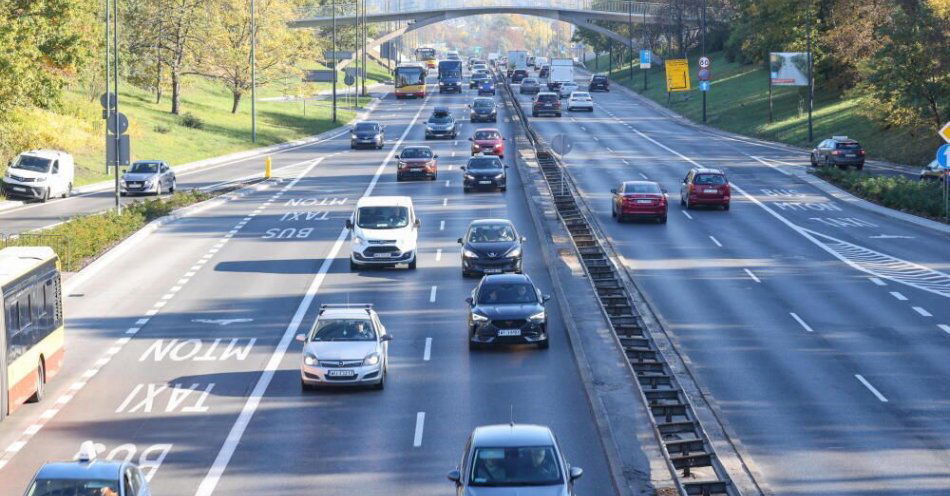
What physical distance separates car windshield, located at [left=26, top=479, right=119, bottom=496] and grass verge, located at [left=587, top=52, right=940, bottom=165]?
5858 centimetres

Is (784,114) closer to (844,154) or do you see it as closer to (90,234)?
(844,154)

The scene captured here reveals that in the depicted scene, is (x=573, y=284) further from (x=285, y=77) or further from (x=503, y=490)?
(x=285, y=77)

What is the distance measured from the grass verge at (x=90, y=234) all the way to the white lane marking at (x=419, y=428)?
18.4m

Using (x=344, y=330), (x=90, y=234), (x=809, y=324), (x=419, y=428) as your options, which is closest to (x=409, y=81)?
(x=90, y=234)

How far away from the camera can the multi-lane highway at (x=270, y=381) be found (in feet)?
68.0

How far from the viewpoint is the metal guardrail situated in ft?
62.7

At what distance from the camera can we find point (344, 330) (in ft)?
85.0

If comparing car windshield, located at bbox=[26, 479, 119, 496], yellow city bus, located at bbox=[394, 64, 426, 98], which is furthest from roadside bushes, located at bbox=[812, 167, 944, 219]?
yellow city bus, located at bbox=[394, 64, 426, 98]

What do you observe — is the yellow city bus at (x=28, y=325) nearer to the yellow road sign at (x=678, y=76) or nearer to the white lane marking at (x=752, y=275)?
the white lane marking at (x=752, y=275)

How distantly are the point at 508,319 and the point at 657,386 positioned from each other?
15.0 ft

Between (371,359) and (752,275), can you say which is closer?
(371,359)

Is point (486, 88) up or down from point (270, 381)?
up

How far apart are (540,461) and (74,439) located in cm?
939

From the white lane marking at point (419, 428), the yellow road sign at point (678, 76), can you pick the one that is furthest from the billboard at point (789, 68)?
the white lane marking at point (419, 428)
